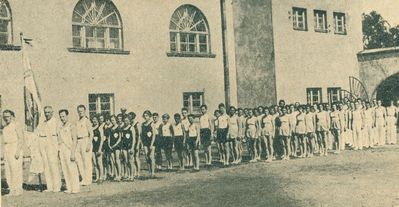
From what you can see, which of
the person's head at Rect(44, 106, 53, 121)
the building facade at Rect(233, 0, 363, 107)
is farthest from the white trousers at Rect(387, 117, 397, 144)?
the person's head at Rect(44, 106, 53, 121)

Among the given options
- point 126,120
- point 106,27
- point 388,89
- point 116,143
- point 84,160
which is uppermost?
point 106,27

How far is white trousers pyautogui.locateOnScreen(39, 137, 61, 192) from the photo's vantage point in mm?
11328

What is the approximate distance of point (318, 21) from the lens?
85.2ft

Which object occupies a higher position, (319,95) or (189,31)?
(189,31)

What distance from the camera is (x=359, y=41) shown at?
1089 inches

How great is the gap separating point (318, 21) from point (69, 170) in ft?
58.1

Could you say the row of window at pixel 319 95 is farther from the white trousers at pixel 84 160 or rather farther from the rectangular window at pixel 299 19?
the white trousers at pixel 84 160

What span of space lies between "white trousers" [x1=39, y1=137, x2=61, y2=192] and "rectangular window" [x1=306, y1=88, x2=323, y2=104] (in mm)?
16142

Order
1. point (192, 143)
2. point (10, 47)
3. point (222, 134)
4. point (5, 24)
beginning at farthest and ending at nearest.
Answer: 1. point (5, 24)
2. point (10, 47)
3. point (222, 134)
4. point (192, 143)

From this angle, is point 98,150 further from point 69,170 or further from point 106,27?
point 106,27

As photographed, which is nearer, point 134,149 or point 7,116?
point 7,116

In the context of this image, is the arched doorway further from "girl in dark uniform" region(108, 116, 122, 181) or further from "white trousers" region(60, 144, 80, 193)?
"white trousers" region(60, 144, 80, 193)

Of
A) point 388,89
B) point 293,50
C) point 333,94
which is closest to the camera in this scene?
point 293,50

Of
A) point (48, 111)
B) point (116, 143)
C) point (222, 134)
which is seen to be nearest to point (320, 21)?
point (222, 134)
